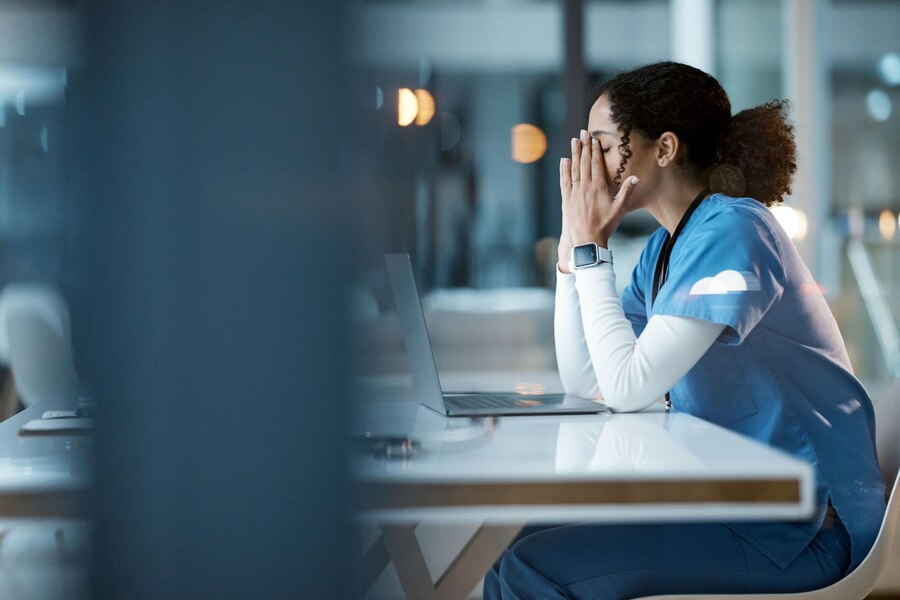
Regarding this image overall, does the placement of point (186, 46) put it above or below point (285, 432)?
above

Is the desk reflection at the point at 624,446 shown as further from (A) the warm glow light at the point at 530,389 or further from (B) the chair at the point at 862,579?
(A) the warm glow light at the point at 530,389

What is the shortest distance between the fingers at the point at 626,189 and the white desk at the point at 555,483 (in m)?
0.49

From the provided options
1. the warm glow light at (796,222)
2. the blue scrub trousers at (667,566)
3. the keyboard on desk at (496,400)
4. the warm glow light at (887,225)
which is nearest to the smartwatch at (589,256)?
the keyboard on desk at (496,400)

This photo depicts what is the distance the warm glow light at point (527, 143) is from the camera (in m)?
5.11

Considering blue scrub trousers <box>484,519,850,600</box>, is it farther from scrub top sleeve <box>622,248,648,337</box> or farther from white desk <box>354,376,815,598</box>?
scrub top sleeve <box>622,248,648,337</box>

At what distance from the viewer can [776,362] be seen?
121 centimetres

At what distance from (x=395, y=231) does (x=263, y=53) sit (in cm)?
17

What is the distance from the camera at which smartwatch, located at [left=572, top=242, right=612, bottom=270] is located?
131cm

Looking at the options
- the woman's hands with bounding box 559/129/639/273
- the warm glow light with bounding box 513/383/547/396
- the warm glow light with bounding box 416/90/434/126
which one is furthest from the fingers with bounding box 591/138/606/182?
the warm glow light with bounding box 513/383/547/396

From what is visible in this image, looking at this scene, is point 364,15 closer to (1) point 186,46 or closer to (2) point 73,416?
(1) point 186,46

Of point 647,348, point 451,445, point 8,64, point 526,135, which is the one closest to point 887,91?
point 526,135

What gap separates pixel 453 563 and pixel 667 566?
0.29 meters

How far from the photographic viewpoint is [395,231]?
702 millimetres

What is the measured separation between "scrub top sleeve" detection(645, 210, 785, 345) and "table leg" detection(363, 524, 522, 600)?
37cm
